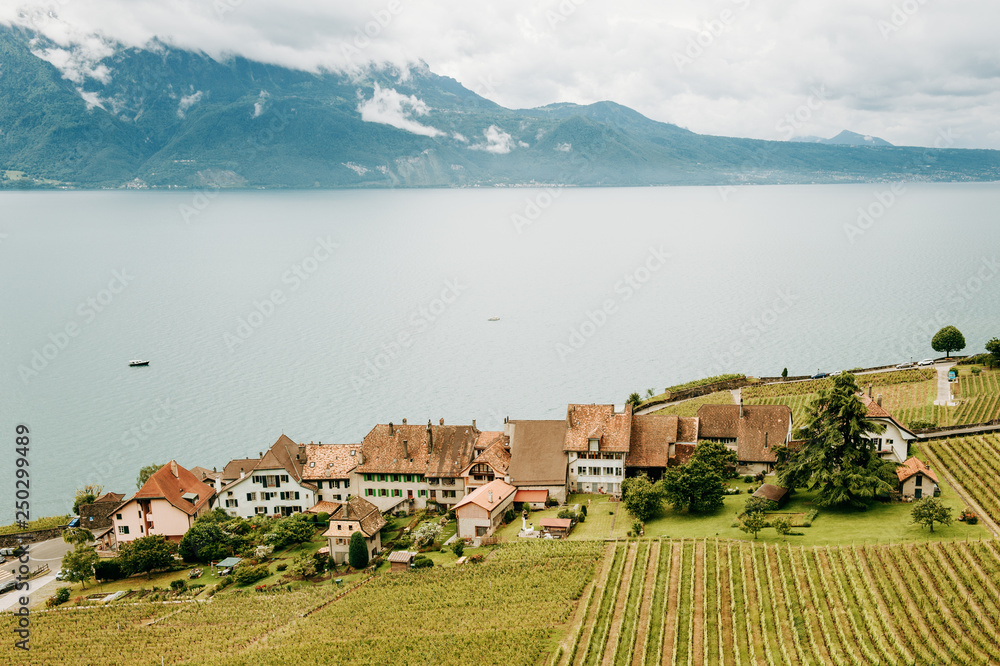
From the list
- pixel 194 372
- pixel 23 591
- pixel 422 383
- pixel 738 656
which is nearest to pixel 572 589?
pixel 738 656

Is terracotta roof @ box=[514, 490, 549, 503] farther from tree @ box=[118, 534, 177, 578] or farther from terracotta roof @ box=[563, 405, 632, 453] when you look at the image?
tree @ box=[118, 534, 177, 578]

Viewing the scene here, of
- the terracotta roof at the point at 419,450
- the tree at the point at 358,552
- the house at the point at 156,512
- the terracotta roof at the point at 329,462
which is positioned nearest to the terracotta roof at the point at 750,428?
the terracotta roof at the point at 419,450

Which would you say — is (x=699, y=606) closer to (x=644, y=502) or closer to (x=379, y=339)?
(x=644, y=502)

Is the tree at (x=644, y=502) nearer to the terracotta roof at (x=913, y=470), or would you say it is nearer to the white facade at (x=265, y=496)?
the terracotta roof at (x=913, y=470)

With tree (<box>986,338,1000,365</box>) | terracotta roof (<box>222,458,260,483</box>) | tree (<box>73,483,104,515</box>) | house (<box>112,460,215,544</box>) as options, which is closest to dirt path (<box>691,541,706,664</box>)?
terracotta roof (<box>222,458,260,483</box>)

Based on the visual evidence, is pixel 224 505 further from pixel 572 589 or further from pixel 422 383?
pixel 422 383

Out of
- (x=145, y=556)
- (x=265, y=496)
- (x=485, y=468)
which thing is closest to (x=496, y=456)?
(x=485, y=468)
